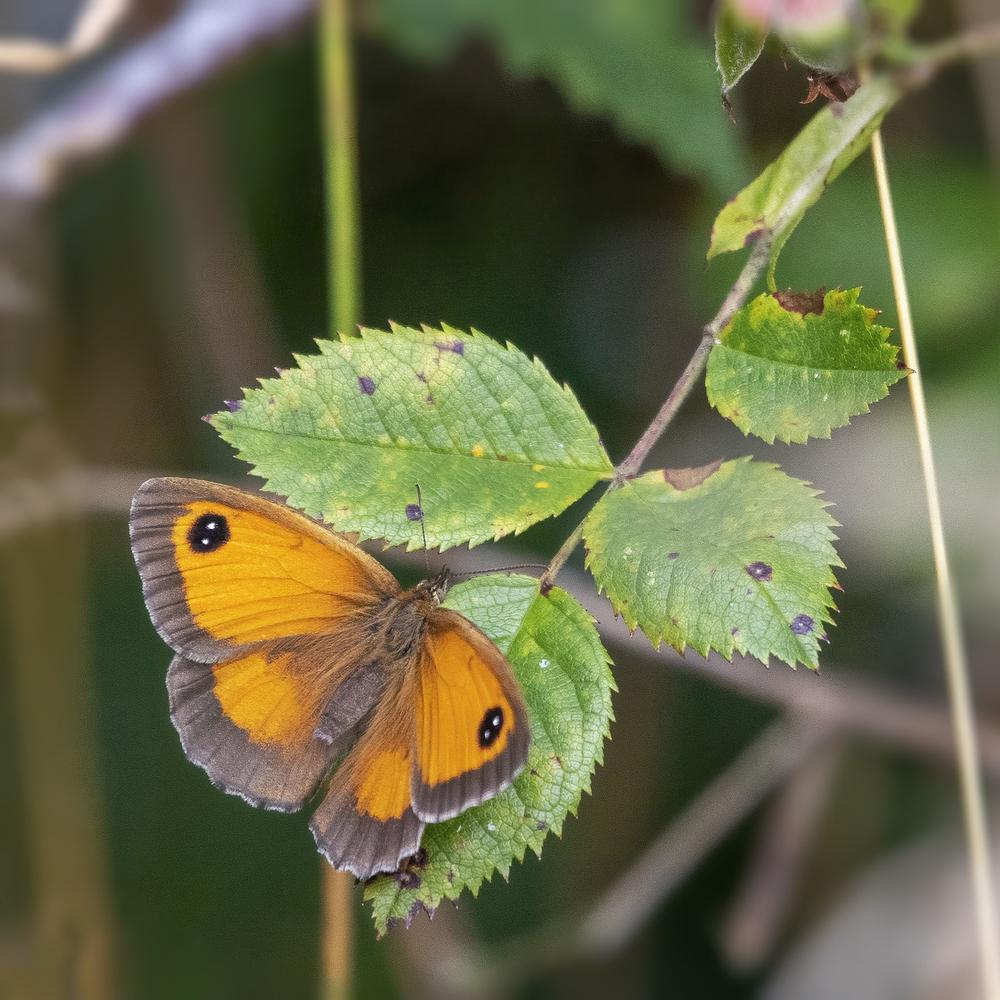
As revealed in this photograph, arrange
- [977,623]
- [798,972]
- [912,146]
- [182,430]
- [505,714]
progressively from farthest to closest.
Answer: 1. [182,430]
2. [798,972]
3. [977,623]
4. [912,146]
5. [505,714]

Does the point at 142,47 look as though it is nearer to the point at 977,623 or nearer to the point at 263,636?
the point at 263,636

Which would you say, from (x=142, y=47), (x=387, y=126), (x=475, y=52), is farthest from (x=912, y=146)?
(x=142, y=47)

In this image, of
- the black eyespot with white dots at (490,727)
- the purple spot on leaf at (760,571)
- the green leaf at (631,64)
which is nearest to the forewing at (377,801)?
the black eyespot with white dots at (490,727)

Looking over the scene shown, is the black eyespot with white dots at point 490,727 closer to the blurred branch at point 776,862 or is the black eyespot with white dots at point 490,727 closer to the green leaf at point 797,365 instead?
the green leaf at point 797,365

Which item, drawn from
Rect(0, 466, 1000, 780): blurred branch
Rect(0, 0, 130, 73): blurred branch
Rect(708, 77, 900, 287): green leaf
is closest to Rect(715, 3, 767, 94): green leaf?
Rect(708, 77, 900, 287): green leaf

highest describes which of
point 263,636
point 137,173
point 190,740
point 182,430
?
point 137,173

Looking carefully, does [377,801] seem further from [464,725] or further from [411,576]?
[411,576]
